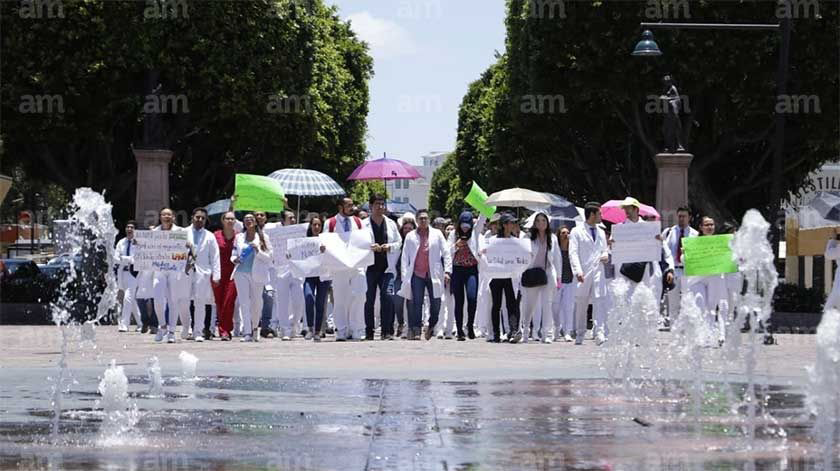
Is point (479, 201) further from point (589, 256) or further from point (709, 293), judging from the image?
point (709, 293)

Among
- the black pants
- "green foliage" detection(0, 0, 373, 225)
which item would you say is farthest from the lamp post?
"green foliage" detection(0, 0, 373, 225)

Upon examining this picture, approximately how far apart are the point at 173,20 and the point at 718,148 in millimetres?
14369

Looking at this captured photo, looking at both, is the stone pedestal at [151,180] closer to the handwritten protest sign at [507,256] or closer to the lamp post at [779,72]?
the lamp post at [779,72]

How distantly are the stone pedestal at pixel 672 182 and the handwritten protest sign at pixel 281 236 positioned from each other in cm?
1082

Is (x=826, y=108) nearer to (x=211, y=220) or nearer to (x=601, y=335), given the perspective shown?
(x=211, y=220)

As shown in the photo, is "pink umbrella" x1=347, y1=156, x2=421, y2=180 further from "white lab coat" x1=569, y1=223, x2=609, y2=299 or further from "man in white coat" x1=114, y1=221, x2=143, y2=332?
"white lab coat" x1=569, y1=223, x2=609, y2=299

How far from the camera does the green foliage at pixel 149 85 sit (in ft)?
117

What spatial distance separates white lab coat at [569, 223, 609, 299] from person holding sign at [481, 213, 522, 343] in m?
0.89

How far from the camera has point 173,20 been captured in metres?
36.8

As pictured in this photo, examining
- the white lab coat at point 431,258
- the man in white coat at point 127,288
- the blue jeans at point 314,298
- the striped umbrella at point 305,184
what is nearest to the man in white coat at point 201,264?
the blue jeans at point 314,298

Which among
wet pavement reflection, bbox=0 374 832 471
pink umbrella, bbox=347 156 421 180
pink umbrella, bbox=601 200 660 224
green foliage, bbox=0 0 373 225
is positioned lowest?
wet pavement reflection, bbox=0 374 832 471

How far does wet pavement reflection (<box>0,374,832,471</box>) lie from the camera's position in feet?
29.3

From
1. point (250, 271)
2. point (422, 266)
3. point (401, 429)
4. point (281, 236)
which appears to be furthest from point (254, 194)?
point (401, 429)

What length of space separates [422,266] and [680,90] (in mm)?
17679
